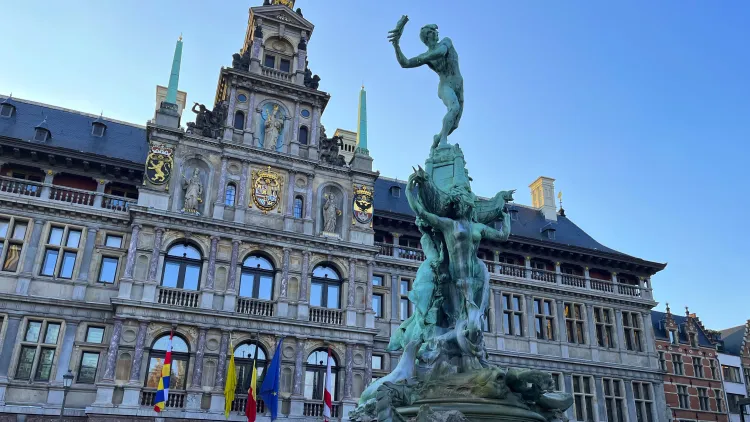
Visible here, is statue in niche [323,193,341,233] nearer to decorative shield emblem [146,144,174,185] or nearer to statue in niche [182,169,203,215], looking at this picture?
statue in niche [182,169,203,215]

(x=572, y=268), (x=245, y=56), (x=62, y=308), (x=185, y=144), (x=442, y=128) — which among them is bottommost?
(x=62, y=308)

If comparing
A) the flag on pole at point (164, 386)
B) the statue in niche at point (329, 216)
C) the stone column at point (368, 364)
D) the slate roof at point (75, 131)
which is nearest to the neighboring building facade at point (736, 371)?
the stone column at point (368, 364)

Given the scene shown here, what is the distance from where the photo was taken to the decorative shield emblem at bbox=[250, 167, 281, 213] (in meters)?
27.7

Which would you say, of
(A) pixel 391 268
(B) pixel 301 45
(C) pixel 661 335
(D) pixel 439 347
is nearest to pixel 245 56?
(B) pixel 301 45

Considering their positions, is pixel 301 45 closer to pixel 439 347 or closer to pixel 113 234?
pixel 113 234

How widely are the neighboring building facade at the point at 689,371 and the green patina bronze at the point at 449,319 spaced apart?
96.3 feet

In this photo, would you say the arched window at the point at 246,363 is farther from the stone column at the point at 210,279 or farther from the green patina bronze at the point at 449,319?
the green patina bronze at the point at 449,319

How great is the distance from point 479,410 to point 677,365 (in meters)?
34.8

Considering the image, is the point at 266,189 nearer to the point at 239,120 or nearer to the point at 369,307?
the point at 239,120

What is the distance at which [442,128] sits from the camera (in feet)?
41.5

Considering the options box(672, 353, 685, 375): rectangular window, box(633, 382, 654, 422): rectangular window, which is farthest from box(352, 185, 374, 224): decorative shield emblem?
box(672, 353, 685, 375): rectangular window

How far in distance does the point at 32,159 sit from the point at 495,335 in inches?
899

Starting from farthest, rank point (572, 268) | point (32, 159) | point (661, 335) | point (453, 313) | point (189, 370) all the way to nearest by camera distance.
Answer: point (661, 335) < point (572, 268) < point (32, 159) < point (189, 370) < point (453, 313)

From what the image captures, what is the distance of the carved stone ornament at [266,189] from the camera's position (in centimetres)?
2766
